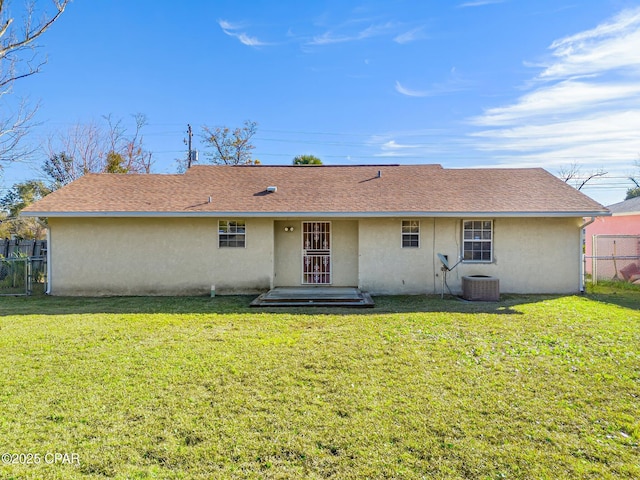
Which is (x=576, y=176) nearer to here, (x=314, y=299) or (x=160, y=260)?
(x=314, y=299)

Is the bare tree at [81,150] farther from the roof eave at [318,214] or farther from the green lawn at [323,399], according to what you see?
the green lawn at [323,399]

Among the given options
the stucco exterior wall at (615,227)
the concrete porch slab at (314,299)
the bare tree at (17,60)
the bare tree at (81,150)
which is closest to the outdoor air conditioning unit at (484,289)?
the concrete porch slab at (314,299)

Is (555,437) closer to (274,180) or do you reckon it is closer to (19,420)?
(19,420)

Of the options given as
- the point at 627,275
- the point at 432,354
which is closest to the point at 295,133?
the point at 627,275

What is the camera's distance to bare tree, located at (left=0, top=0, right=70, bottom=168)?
8.73m

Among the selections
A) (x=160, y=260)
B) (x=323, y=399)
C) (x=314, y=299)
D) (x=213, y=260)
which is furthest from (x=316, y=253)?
(x=323, y=399)

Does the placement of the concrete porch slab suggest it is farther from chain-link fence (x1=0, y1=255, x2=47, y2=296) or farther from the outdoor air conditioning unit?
chain-link fence (x1=0, y1=255, x2=47, y2=296)

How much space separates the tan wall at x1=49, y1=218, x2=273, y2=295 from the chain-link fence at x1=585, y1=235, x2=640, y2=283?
11.5 m

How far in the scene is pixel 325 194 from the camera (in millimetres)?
11359

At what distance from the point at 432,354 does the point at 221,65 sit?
56.8 ft

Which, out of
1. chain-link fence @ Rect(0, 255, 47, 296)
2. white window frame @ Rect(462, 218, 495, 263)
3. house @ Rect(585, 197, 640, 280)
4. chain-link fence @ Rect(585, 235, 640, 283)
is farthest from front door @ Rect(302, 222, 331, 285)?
chain-link fence @ Rect(585, 235, 640, 283)

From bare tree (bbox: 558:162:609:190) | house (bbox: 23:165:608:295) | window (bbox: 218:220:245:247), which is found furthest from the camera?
bare tree (bbox: 558:162:609:190)

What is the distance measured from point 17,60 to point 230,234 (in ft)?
25.5

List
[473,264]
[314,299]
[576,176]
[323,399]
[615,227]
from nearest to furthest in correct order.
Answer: [323,399] → [314,299] → [473,264] → [615,227] → [576,176]
